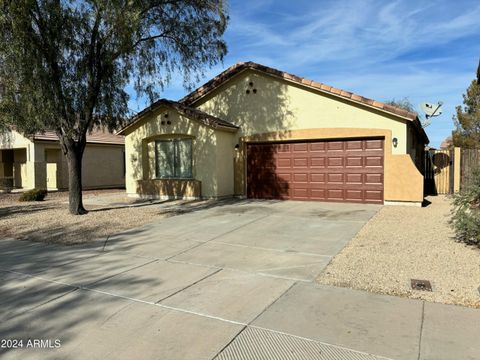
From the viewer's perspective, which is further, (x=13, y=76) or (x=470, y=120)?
(x=470, y=120)

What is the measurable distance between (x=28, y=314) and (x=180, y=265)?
2428 millimetres

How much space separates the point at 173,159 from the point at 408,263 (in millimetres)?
11993

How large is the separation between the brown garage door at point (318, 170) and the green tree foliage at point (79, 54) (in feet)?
16.5

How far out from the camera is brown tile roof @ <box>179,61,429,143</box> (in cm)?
1317

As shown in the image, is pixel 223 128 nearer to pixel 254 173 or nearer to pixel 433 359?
pixel 254 173

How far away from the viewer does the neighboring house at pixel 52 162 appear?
72.1 ft

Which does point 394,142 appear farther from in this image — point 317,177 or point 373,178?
point 317,177

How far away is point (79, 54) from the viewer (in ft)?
38.2

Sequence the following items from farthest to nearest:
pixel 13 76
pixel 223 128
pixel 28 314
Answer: pixel 223 128
pixel 13 76
pixel 28 314

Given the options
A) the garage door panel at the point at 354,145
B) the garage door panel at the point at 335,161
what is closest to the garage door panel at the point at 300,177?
the garage door panel at the point at 335,161

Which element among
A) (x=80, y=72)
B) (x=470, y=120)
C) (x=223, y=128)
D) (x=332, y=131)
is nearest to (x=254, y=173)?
(x=223, y=128)

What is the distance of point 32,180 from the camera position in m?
22.0

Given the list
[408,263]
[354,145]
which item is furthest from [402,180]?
[408,263]

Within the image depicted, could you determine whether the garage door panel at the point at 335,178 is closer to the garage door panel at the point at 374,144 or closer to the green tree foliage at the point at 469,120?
the garage door panel at the point at 374,144
